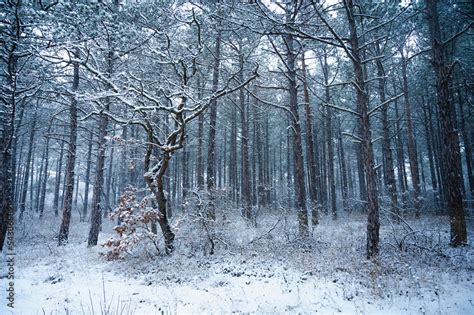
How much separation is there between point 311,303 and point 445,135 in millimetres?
7394

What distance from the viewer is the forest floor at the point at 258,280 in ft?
16.8

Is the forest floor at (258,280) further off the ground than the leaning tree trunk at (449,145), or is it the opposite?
the leaning tree trunk at (449,145)

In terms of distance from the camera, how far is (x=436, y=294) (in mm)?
5102

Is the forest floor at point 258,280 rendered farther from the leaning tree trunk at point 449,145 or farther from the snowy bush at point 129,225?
the leaning tree trunk at point 449,145

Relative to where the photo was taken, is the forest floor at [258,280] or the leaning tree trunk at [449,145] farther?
the leaning tree trunk at [449,145]

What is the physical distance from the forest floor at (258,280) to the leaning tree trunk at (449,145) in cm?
69

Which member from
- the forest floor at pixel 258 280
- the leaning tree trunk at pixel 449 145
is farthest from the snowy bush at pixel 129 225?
the leaning tree trunk at pixel 449 145

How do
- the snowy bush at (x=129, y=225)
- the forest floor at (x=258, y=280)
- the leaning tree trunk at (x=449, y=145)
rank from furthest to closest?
the snowy bush at (x=129, y=225) < the leaning tree trunk at (x=449, y=145) < the forest floor at (x=258, y=280)

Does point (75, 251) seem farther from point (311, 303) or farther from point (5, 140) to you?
point (311, 303)

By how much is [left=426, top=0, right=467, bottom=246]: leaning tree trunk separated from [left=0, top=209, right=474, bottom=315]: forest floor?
2.27 feet

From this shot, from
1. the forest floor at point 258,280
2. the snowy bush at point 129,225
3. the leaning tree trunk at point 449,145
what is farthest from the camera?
the snowy bush at point 129,225

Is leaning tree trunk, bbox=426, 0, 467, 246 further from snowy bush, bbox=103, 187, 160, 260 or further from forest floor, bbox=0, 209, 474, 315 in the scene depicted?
snowy bush, bbox=103, 187, 160, 260

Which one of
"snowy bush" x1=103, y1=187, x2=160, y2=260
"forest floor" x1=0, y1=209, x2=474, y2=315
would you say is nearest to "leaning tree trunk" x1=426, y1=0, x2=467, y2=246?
"forest floor" x1=0, y1=209, x2=474, y2=315

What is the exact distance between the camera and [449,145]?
27.5ft
